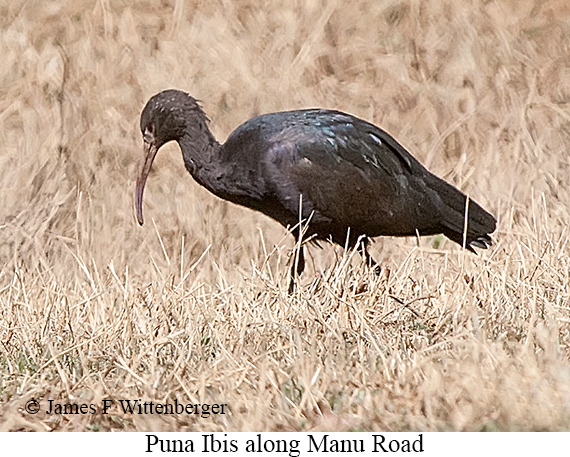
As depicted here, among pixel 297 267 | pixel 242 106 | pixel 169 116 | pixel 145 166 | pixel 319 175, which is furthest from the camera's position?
pixel 242 106

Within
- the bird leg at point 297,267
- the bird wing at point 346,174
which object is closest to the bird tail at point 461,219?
the bird wing at point 346,174

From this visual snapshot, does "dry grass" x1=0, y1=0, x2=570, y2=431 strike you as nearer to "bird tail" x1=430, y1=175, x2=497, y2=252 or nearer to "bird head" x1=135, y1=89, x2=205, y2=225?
"bird tail" x1=430, y1=175, x2=497, y2=252

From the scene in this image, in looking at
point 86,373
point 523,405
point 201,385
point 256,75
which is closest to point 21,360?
point 86,373

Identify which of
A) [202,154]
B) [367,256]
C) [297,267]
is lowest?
[297,267]

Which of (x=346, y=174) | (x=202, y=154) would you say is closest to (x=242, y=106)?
(x=202, y=154)

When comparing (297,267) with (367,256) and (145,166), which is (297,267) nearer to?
(367,256)

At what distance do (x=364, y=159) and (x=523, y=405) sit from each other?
2668 millimetres

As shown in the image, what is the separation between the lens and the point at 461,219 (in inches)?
274

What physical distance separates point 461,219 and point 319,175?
89cm

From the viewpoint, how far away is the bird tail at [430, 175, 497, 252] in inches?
272

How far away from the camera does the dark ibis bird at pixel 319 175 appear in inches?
256

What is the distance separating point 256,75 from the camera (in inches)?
377

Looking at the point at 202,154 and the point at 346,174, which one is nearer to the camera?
the point at 346,174

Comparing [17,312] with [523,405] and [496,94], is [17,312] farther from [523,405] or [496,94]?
[496,94]
